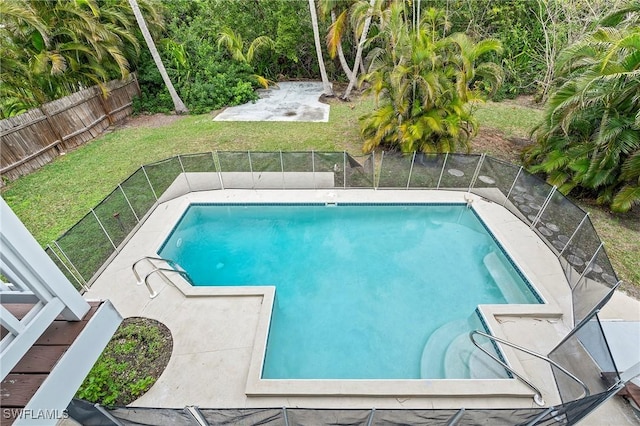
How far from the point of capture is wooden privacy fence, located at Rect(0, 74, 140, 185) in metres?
9.45

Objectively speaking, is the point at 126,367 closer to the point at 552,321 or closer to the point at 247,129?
the point at 552,321

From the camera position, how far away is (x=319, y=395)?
4539 millimetres

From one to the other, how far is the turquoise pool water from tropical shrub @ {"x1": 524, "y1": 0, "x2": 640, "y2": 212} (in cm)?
311

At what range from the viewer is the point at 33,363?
2.13 meters

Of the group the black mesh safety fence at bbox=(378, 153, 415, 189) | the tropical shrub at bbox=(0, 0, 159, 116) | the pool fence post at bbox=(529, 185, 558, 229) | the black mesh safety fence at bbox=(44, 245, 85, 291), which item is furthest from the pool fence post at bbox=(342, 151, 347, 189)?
the tropical shrub at bbox=(0, 0, 159, 116)

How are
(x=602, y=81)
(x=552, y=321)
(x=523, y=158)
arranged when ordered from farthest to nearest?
(x=523, y=158) < (x=602, y=81) < (x=552, y=321)

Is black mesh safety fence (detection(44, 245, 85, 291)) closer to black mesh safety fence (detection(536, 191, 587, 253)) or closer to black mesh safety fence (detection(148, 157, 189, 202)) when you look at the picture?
black mesh safety fence (detection(148, 157, 189, 202))

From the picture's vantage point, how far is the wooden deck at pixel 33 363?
6.32 feet

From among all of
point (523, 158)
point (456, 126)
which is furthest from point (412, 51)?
point (523, 158)

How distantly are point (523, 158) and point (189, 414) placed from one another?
1189 centimetres

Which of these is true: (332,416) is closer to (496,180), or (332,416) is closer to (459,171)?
(459,171)

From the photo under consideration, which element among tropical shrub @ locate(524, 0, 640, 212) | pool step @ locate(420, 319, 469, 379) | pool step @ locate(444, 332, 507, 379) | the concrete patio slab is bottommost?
pool step @ locate(420, 319, 469, 379)

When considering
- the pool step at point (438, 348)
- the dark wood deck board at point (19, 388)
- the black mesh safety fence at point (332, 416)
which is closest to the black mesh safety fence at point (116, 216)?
the black mesh safety fence at point (332, 416)

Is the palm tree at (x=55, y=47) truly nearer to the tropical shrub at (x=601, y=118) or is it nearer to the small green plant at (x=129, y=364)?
the small green plant at (x=129, y=364)
